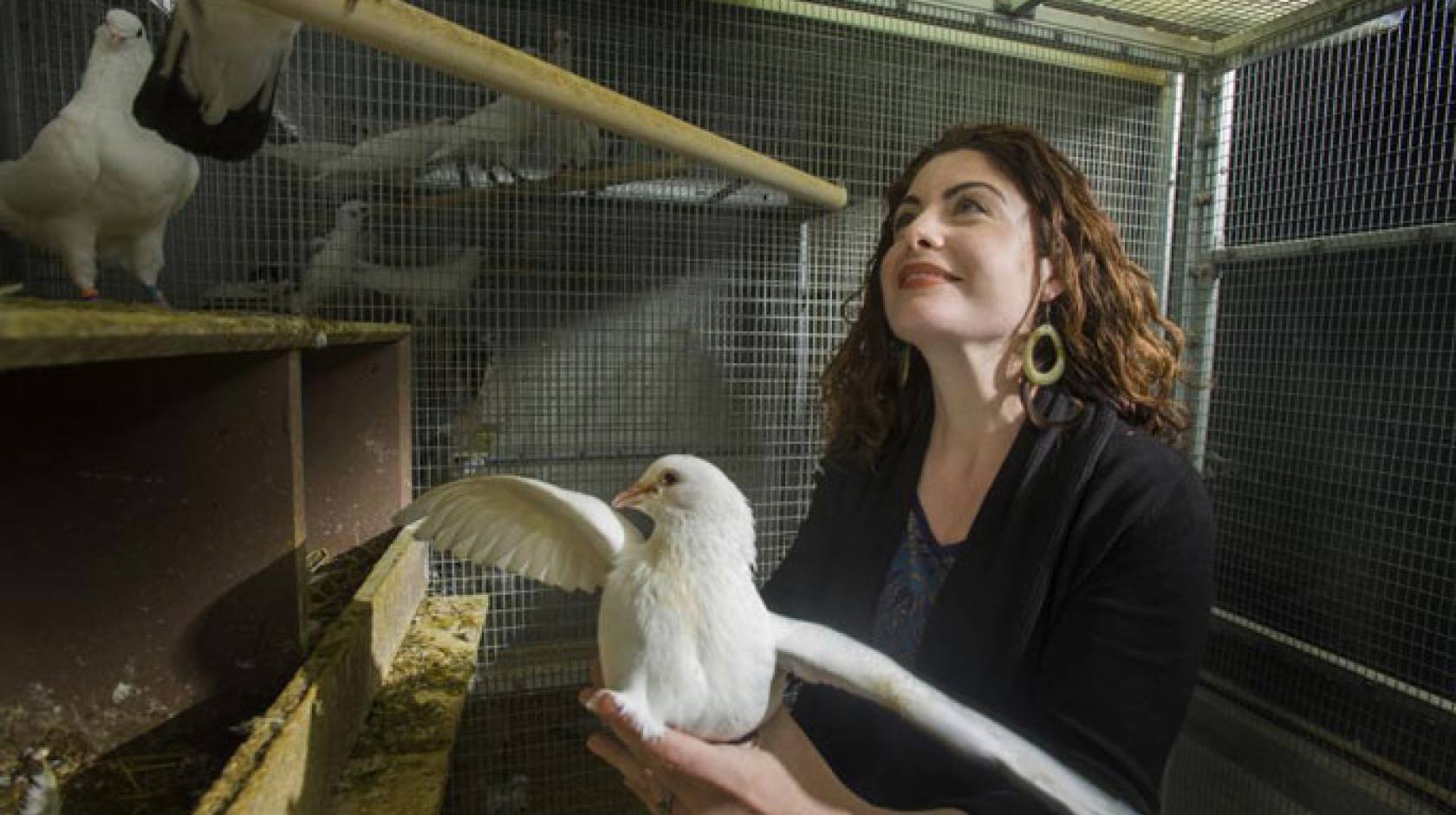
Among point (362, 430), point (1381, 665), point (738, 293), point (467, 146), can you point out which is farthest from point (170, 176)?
point (1381, 665)

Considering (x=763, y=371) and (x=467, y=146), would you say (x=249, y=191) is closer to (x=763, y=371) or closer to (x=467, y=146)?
(x=467, y=146)

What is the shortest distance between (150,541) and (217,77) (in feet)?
3.49

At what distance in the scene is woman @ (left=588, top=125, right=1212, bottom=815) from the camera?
0.67 meters

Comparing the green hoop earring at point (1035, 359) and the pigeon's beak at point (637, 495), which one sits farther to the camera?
the green hoop earring at point (1035, 359)

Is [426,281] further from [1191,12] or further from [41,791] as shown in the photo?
[1191,12]

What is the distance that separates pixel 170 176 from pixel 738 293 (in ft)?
4.55

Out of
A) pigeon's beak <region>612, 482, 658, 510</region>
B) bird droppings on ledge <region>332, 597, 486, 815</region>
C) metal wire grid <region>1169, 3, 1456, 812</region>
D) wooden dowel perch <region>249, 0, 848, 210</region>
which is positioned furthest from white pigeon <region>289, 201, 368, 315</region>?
metal wire grid <region>1169, 3, 1456, 812</region>

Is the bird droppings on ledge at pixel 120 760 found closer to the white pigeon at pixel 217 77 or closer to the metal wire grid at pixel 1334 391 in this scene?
the white pigeon at pixel 217 77

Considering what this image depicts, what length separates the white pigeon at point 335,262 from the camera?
180cm

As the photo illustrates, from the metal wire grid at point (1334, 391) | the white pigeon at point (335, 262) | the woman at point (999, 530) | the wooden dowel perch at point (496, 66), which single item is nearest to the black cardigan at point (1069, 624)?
the woman at point (999, 530)

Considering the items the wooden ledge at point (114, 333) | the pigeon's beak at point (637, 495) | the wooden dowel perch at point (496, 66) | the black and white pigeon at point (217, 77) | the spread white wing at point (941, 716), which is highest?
the black and white pigeon at point (217, 77)

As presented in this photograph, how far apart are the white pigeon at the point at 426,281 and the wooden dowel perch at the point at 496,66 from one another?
1091 millimetres

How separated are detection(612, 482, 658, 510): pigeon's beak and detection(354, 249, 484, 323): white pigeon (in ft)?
4.49

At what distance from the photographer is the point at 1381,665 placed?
5.22ft
